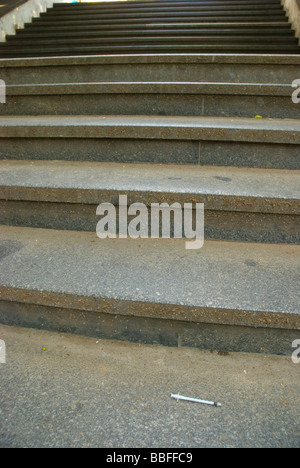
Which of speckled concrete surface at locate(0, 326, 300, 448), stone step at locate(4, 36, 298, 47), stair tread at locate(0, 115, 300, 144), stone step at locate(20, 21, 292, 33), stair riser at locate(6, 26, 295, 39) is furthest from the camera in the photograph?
stone step at locate(20, 21, 292, 33)

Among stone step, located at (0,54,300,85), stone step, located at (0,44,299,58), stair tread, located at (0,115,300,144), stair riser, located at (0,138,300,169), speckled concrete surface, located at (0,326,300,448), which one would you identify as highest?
stone step, located at (0,44,299,58)

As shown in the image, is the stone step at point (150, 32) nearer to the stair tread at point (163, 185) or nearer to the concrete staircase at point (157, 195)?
the concrete staircase at point (157, 195)

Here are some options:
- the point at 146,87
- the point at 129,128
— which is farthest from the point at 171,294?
the point at 146,87

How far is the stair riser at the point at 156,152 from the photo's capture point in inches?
71.1

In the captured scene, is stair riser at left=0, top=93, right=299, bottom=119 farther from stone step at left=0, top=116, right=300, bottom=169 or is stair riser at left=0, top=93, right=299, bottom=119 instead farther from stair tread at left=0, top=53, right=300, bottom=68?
stair tread at left=0, top=53, right=300, bottom=68

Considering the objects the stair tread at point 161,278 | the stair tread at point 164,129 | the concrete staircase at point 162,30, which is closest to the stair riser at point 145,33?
the concrete staircase at point 162,30

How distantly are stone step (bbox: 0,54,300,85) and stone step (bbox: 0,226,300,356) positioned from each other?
5.30 ft

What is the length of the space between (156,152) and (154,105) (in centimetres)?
51

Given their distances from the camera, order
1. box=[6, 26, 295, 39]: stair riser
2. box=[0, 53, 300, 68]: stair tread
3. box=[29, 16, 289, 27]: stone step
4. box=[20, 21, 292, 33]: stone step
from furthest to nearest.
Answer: box=[29, 16, 289, 27]: stone step
box=[20, 21, 292, 33]: stone step
box=[6, 26, 295, 39]: stair riser
box=[0, 53, 300, 68]: stair tread

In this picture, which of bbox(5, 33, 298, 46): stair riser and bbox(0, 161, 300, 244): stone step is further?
bbox(5, 33, 298, 46): stair riser

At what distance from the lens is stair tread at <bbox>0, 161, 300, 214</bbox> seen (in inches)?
56.6

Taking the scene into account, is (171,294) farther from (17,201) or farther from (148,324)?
(17,201)

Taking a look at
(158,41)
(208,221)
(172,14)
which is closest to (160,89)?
(208,221)

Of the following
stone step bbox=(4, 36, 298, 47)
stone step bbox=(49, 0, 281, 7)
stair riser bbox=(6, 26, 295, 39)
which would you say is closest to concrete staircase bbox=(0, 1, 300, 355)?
stone step bbox=(4, 36, 298, 47)
